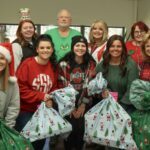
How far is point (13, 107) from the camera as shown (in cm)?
276

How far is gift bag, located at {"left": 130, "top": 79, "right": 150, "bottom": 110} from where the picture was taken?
108 inches

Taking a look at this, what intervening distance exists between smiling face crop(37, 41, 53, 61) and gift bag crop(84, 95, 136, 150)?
2.17 feet

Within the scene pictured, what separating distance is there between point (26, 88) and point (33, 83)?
8cm

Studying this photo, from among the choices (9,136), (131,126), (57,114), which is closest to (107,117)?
(131,126)

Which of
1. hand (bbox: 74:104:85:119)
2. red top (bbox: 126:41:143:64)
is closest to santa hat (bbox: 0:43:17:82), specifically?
hand (bbox: 74:104:85:119)

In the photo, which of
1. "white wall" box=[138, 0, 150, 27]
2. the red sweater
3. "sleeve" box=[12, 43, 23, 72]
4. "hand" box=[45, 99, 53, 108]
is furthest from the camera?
"white wall" box=[138, 0, 150, 27]

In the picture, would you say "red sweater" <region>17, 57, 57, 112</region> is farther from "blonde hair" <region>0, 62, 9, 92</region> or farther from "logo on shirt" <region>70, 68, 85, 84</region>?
"blonde hair" <region>0, 62, 9, 92</region>

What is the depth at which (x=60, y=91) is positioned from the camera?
283 centimetres

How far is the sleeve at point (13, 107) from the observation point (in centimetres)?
273

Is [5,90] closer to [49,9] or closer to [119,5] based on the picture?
[49,9]

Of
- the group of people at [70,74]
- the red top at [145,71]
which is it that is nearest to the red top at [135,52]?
the group of people at [70,74]

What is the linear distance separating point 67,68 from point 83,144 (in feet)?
2.68

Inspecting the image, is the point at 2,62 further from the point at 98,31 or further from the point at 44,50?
the point at 98,31

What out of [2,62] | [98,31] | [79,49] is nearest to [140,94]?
[79,49]
